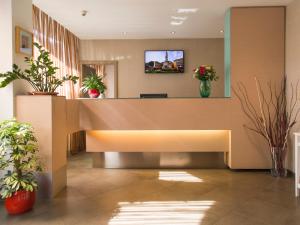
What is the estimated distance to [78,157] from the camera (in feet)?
20.6

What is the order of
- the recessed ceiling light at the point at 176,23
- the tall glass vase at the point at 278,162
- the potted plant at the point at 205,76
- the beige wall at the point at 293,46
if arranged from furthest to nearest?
the recessed ceiling light at the point at 176,23 < the potted plant at the point at 205,76 < the tall glass vase at the point at 278,162 < the beige wall at the point at 293,46

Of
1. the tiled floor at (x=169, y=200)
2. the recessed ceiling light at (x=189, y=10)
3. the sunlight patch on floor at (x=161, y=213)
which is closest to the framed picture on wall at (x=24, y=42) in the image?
the tiled floor at (x=169, y=200)

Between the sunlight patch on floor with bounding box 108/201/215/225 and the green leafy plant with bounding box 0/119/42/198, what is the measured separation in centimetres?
111

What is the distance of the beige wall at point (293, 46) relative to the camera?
4348mm

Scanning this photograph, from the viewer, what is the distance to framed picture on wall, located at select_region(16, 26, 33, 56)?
3.53m

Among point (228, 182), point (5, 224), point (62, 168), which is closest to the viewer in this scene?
point (5, 224)

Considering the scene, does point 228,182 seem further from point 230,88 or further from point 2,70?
point 2,70

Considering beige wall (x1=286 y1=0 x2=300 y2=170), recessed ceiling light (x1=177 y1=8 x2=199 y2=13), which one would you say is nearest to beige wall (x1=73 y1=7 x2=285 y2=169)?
beige wall (x1=286 y1=0 x2=300 y2=170)

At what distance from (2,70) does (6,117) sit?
61cm

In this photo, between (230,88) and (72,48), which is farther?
(72,48)

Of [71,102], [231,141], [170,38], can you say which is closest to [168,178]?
[231,141]

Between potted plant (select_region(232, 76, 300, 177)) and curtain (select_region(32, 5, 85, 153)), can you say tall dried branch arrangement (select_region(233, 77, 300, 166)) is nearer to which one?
potted plant (select_region(232, 76, 300, 177))

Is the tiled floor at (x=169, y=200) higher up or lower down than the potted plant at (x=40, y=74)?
lower down

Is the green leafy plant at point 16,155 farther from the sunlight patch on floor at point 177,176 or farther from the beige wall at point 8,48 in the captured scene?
the sunlight patch on floor at point 177,176
